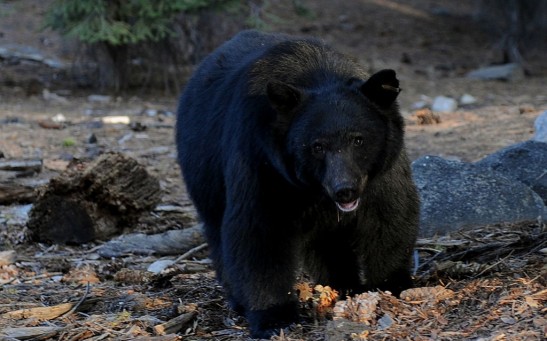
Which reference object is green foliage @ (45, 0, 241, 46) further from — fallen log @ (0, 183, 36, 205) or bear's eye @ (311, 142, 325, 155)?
bear's eye @ (311, 142, 325, 155)

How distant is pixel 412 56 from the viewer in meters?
18.5

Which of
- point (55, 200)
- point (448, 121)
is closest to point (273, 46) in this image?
point (55, 200)

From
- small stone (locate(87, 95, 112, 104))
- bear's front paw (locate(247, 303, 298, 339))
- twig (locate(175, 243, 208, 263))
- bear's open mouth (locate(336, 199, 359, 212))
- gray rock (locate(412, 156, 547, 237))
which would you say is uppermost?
bear's open mouth (locate(336, 199, 359, 212))

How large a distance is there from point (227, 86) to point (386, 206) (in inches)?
46.3

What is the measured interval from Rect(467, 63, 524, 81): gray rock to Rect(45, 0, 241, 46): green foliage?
487 cm

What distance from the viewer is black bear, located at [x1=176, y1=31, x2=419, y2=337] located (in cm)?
469

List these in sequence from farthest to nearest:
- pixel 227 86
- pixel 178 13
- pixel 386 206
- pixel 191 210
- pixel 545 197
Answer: pixel 178 13 < pixel 191 210 < pixel 545 197 < pixel 227 86 < pixel 386 206

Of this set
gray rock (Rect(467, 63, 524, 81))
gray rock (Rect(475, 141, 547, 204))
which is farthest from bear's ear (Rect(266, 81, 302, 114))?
gray rock (Rect(467, 63, 524, 81))

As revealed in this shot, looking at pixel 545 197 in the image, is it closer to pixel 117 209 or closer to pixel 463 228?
pixel 463 228

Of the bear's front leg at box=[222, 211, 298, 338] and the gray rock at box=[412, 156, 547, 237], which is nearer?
the bear's front leg at box=[222, 211, 298, 338]

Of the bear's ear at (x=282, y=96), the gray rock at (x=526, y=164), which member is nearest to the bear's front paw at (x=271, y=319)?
the bear's ear at (x=282, y=96)

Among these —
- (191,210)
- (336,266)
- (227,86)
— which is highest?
(227,86)

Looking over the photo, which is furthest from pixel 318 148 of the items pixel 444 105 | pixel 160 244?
pixel 444 105

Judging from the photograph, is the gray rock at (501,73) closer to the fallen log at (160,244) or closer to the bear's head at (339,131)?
the fallen log at (160,244)
